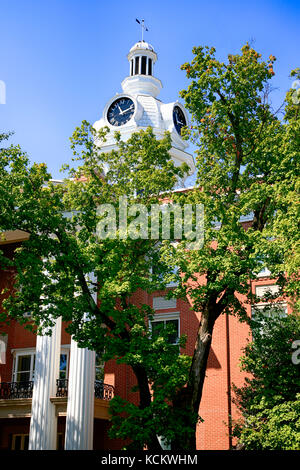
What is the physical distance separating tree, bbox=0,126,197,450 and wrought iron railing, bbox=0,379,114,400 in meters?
9.16

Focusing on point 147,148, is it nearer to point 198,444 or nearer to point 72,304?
point 72,304

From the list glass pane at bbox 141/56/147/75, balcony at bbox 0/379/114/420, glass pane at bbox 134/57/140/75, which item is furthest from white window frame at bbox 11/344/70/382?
glass pane at bbox 134/57/140/75

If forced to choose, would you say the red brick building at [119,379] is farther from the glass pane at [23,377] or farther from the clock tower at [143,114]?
the clock tower at [143,114]

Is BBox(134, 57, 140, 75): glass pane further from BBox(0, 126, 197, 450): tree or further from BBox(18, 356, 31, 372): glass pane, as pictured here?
BBox(0, 126, 197, 450): tree

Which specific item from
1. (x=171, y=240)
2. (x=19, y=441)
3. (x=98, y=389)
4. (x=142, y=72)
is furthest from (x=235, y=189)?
(x=142, y=72)

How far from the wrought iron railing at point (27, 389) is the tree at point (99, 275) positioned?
9.16m

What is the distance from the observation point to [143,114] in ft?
154

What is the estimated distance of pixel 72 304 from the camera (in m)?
16.9

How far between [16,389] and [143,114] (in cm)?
2698

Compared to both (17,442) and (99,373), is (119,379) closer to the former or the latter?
(99,373)

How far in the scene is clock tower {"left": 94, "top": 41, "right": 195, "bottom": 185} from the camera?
45656 millimetres

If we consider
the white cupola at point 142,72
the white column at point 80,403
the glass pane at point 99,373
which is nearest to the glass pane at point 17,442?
the glass pane at point 99,373
